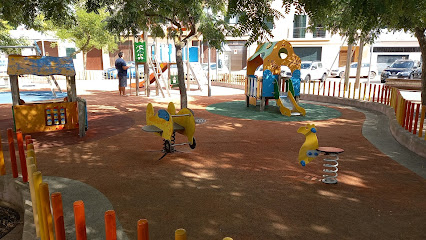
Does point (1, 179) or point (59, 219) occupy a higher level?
point (59, 219)

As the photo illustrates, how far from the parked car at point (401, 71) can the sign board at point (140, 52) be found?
62.9ft

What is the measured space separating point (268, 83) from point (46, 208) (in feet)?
32.6

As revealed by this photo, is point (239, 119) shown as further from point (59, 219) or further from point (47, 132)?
point (59, 219)

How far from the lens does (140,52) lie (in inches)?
612

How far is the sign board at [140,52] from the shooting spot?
15.4 metres

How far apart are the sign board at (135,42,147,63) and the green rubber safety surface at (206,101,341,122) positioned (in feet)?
15.0

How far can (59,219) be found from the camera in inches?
99.0

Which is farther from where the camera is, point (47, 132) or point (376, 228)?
point (47, 132)

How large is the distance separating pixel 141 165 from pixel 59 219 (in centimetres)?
327

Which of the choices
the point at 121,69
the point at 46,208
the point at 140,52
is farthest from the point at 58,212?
the point at 121,69

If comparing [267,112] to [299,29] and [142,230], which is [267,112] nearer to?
[142,230]

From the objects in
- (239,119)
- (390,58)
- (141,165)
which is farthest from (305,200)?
(390,58)

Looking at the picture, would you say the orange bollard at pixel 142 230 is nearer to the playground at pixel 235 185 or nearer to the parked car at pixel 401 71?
the playground at pixel 235 185

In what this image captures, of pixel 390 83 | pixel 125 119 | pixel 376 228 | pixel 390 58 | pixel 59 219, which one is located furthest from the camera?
pixel 390 58
